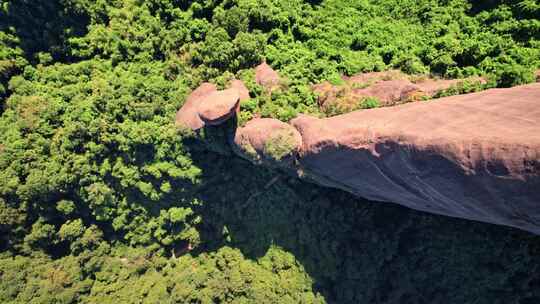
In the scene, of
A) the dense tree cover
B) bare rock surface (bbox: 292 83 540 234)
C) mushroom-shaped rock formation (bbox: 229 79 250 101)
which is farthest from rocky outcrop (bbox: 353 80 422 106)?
mushroom-shaped rock formation (bbox: 229 79 250 101)

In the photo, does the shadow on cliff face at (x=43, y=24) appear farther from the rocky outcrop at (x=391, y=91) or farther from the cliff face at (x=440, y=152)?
the rocky outcrop at (x=391, y=91)

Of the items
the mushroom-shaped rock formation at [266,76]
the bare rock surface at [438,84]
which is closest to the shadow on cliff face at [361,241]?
the mushroom-shaped rock formation at [266,76]

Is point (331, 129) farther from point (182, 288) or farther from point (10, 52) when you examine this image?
point (10, 52)

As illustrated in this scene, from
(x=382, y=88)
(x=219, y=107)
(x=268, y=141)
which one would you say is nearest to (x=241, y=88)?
(x=219, y=107)

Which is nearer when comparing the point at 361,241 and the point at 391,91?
the point at 391,91

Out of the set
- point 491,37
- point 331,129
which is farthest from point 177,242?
point 491,37

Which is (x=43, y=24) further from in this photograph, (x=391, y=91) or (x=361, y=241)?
(x=361, y=241)

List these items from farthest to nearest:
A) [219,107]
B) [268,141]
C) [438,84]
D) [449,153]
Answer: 1. [219,107]
2. [268,141]
3. [438,84]
4. [449,153]
